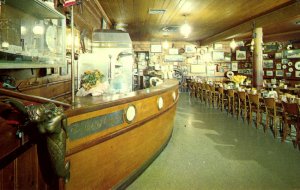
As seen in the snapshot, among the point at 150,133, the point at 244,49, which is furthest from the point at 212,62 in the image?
the point at 150,133

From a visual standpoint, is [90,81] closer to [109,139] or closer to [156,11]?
[109,139]

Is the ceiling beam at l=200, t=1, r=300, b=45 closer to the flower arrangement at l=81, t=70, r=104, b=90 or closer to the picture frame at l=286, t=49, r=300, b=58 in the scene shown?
the picture frame at l=286, t=49, r=300, b=58

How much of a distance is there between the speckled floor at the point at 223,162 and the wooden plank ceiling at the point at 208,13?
3518mm

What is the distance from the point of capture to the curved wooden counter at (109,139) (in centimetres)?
236

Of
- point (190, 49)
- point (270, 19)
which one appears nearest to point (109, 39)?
point (270, 19)

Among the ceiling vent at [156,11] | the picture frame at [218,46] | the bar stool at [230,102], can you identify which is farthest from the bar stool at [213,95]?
the picture frame at [218,46]

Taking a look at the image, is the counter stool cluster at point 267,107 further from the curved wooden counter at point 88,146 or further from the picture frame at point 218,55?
the picture frame at point 218,55

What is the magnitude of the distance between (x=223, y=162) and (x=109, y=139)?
2279mm

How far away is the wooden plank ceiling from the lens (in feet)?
22.6

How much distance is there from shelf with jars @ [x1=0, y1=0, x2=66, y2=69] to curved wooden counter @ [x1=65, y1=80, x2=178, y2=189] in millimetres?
634

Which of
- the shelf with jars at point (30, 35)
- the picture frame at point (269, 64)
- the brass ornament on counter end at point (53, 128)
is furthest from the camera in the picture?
the picture frame at point (269, 64)

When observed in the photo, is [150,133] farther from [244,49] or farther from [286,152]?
[244,49]

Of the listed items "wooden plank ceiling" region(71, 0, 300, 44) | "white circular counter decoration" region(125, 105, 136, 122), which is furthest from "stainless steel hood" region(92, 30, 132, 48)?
"white circular counter decoration" region(125, 105, 136, 122)

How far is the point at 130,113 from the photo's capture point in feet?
10.2
